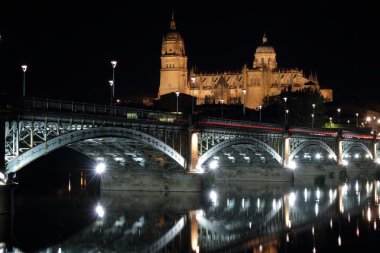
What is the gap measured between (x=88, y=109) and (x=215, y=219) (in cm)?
1146

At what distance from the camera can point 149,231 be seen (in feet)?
161

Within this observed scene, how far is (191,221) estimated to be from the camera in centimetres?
5391

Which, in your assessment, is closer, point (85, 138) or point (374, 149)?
point (85, 138)

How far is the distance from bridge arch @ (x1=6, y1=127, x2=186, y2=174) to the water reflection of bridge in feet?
13.3

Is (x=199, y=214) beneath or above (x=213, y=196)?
beneath

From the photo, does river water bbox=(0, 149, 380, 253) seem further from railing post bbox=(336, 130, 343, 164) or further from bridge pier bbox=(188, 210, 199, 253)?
railing post bbox=(336, 130, 343, 164)

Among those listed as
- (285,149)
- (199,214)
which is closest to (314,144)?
(285,149)

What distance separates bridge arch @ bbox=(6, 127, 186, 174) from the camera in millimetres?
47312

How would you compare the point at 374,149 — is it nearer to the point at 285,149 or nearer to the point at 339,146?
the point at 339,146

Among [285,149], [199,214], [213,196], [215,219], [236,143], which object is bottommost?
[215,219]

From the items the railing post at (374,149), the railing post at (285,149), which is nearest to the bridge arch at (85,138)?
the railing post at (285,149)

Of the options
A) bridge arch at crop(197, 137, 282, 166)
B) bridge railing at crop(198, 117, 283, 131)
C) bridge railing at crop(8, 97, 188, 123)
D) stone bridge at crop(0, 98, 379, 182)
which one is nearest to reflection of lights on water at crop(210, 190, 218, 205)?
stone bridge at crop(0, 98, 379, 182)

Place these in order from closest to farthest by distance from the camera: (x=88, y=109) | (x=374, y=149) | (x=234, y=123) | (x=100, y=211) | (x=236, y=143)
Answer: (x=88, y=109) < (x=100, y=211) < (x=236, y=143) < (x=234, y=123) < (x=374, y=149)

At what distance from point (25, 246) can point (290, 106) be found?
127923mm
